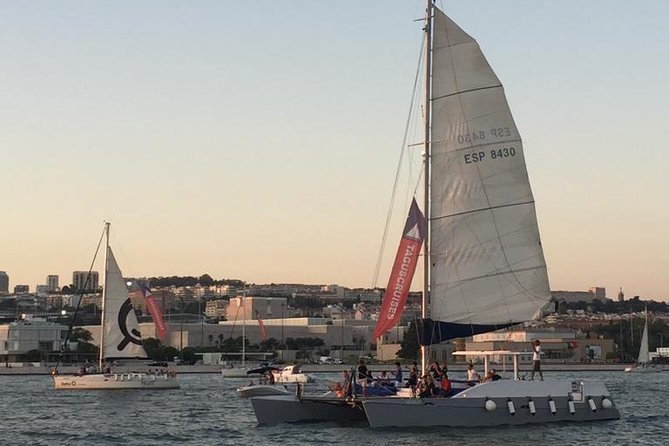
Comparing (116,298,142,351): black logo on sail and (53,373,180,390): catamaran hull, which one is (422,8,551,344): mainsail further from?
(116,298,142,351): black logo on sail

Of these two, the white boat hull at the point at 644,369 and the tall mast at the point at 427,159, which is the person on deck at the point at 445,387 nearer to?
the tall mast at the point at 427,159

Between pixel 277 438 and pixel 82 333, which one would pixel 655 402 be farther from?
pixel 82 333

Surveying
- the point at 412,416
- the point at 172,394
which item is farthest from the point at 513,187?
the point at 172,394

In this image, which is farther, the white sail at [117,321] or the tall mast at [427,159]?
the white sail at [117,321]

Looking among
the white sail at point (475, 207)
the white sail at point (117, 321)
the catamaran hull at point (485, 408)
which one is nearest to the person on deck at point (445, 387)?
the catamaran hull at point (485, 408)

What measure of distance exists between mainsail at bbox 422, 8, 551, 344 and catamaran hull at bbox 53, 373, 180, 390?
4423 centimetres

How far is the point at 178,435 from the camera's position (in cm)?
4588

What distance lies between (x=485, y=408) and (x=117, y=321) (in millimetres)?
47725

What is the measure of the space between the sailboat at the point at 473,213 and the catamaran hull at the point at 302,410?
224 cm

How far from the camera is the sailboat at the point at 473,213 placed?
42844 mm

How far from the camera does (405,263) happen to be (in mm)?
42875

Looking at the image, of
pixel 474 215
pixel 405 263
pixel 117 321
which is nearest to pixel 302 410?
pixel 405 263

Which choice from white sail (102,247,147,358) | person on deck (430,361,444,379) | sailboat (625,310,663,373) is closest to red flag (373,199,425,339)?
person on deck (430,361,444,379)

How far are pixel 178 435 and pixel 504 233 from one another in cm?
1406
